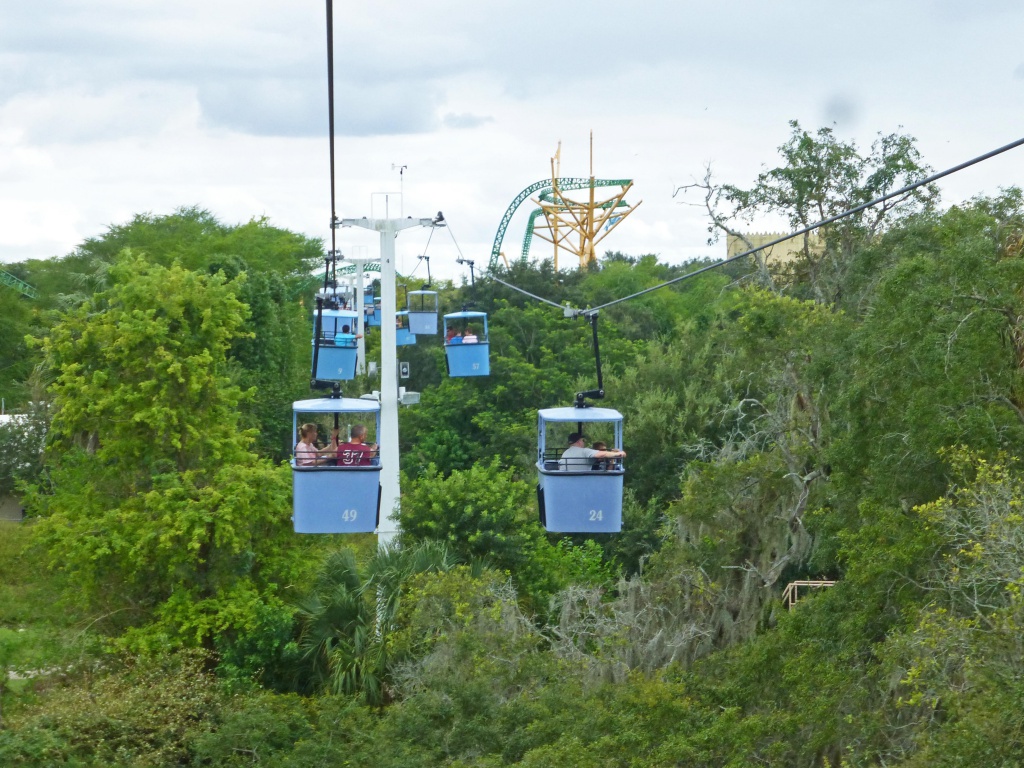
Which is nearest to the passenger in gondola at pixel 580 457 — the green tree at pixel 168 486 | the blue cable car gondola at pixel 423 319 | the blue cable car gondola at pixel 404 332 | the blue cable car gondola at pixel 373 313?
the green tree at pixel 168 486

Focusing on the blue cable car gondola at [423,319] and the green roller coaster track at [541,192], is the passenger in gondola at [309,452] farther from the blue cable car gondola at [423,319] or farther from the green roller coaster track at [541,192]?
the green roller coaster track at [541,192]

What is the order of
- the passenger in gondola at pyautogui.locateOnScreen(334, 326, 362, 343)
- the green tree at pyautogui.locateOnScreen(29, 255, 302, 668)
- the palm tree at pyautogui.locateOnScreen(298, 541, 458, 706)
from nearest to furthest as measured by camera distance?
the palm tree at pyautogui.locateOnScreen(298, 541, 458, 706) → the green tree at pyautogui.locateOnScreen(29, 255, 302, 668) → the passenger in gondola at pyautogui.locateOnScreen(334, 326, 362, 343)

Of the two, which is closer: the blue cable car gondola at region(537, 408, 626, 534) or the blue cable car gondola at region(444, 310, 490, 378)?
the blue cable car gondola at region(537, 408, 626, 534)

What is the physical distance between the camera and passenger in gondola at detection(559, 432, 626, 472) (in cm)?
1556

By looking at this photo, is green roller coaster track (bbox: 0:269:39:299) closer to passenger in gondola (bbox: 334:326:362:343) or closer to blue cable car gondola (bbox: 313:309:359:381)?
passenger in gondola (bbox: 334:326:362:343)

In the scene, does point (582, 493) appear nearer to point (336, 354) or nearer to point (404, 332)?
point (336, 354)

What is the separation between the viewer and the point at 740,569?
23797mm

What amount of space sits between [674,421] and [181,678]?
1818cm

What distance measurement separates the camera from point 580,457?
15719mm

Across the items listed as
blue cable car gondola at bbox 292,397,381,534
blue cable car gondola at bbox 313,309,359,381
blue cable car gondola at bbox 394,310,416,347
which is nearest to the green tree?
blue cable car gondola at bbox 313,309,359,381

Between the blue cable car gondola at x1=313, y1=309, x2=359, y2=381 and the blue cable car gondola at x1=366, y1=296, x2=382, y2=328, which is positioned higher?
the blue cable car gondola at x1=366, y1=296, x2=382, y2=328

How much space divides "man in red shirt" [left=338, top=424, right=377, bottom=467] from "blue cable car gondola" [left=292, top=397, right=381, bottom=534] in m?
0.02

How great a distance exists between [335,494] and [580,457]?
3.01 meters

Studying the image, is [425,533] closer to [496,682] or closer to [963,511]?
[496,682]
